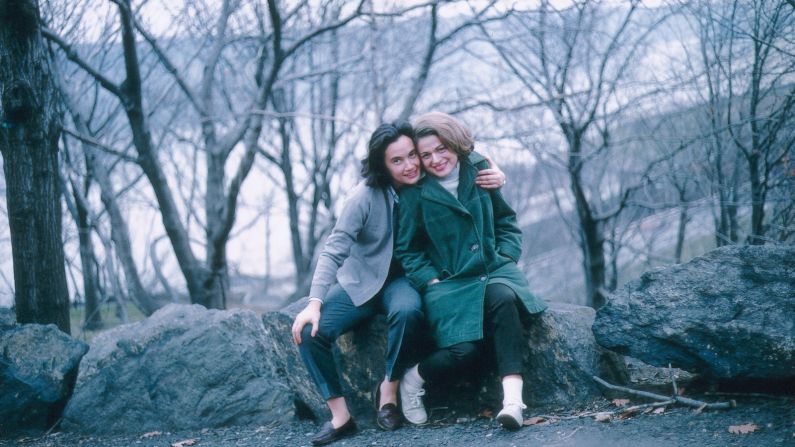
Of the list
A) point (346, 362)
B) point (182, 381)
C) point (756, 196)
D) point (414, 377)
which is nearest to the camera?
point (414, 377)

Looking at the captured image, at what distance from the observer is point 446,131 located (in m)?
3.71

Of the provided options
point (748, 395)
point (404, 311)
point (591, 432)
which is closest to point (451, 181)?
point (404, 311)

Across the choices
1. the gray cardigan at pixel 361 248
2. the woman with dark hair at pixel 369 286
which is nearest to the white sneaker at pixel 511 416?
the woman with dark hair at pixel 369 286

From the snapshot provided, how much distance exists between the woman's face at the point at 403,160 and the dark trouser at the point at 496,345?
2.52 ft

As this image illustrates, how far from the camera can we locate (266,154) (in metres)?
10.6

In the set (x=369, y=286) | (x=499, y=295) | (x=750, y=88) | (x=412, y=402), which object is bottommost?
(x=412, y=402)

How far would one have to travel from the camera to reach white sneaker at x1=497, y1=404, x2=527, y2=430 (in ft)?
10.6

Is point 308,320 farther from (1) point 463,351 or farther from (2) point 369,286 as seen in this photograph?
(1) point 463,351

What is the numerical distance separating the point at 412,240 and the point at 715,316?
1588mm

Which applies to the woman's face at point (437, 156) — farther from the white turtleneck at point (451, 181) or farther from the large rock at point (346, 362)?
the large rock at point (346, 362)

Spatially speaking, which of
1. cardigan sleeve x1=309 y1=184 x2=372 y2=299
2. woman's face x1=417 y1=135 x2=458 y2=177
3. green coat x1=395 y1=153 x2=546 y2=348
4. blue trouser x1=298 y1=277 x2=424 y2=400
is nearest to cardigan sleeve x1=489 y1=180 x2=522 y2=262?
green coat x1=395 y1=153 x2=546 y2=348

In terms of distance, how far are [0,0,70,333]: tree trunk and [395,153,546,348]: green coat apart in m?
2.95

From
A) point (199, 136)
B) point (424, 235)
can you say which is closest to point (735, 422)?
point (424, 235)

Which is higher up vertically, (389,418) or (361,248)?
(361,248)
